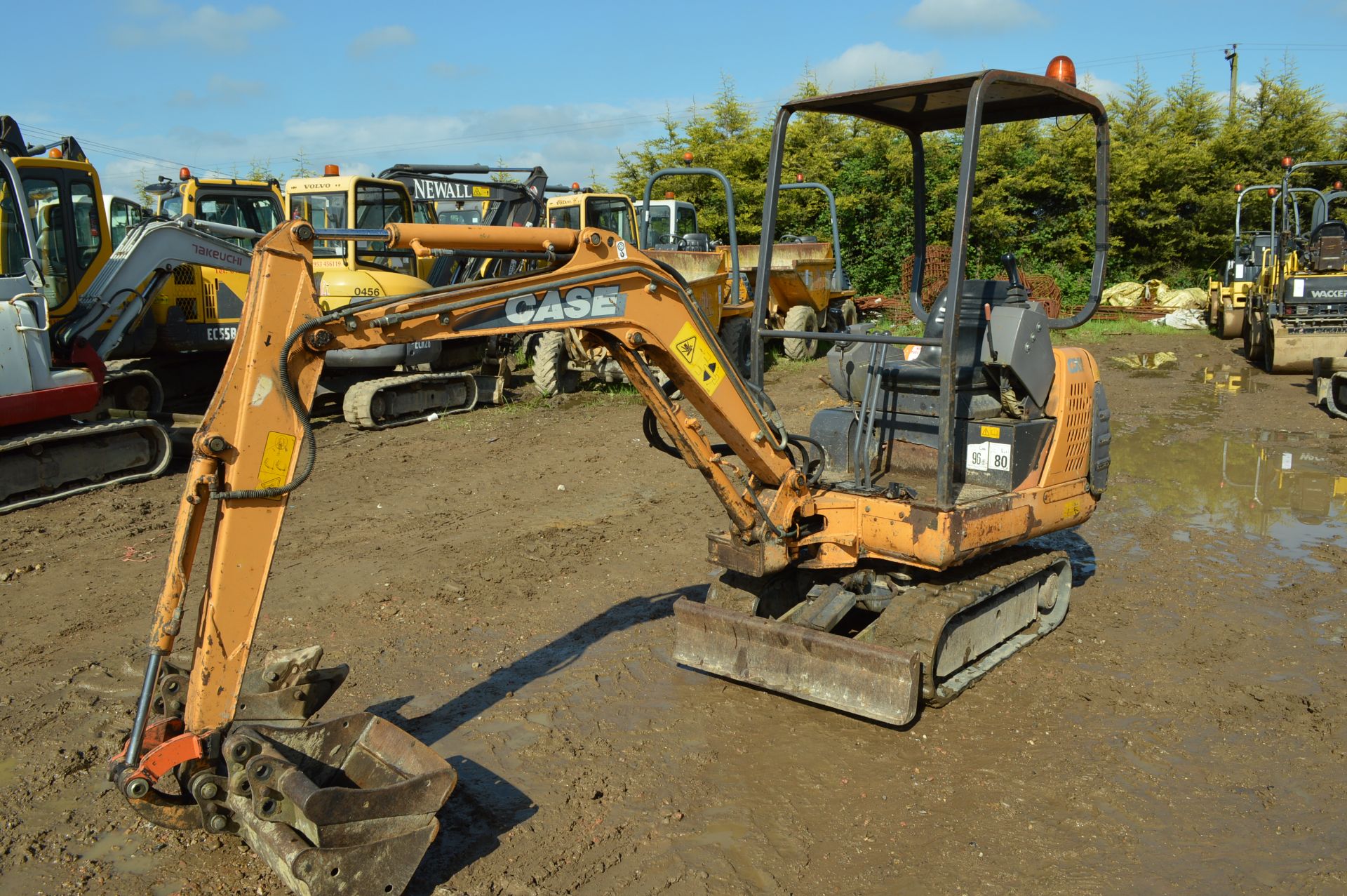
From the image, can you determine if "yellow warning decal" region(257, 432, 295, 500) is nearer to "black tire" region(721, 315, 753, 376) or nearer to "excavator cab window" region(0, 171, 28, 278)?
"excavator cab window" region(0, 171, 28, 278)

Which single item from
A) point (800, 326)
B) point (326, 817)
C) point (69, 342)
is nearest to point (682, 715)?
point (326, 817)

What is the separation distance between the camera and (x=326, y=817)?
320 cm

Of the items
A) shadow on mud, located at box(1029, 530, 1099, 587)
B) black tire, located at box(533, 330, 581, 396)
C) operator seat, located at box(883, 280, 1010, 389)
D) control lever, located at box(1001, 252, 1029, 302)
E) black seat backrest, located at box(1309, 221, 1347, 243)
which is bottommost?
shadow on mud, located at box(1029, 530, 1099, 587)

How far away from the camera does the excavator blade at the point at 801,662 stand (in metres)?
4.37

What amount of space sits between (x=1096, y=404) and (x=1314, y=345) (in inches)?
452

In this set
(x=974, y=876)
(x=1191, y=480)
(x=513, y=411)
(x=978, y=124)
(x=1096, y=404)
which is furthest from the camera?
(x=513, y=411)

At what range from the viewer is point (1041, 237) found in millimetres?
24141

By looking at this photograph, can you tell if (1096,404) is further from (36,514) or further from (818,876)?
(36,514)

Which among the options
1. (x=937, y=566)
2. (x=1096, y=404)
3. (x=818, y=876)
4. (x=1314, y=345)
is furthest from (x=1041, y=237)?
(x=818, y=876)

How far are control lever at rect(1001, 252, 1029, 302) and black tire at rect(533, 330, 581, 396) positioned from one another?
8.04 m

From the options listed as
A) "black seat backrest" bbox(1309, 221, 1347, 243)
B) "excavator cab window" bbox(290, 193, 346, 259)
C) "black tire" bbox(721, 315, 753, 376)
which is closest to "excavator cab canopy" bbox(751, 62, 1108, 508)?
"excavator cab window" bbox(290, 193, 346, 259)

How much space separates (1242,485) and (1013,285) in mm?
4792

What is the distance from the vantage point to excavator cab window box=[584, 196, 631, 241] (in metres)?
14.6

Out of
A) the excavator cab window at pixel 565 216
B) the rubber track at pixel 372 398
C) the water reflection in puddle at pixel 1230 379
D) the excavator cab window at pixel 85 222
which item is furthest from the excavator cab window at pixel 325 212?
the water reflection in puddle at pixel 1230 379
